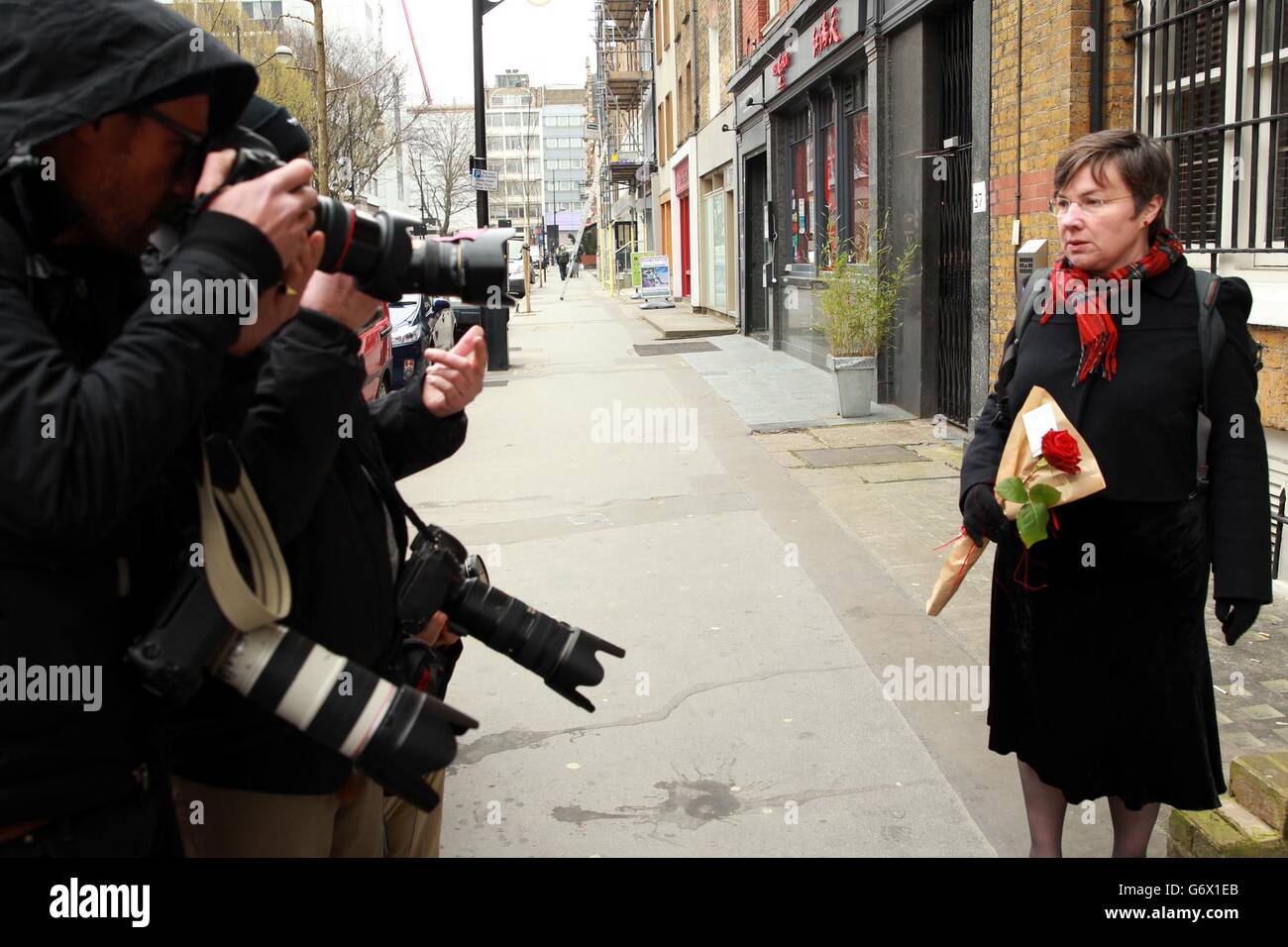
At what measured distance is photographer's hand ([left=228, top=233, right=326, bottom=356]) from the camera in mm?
1534

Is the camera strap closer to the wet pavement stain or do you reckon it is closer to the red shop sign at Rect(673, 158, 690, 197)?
the wet pavement stain

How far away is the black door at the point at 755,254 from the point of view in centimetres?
1926

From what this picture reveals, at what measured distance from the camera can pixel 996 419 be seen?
305 cm

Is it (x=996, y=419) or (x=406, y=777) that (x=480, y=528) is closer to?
(x=996, y=419)

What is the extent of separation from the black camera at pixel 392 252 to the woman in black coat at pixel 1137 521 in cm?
159

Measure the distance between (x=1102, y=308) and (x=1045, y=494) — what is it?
0.51 metres

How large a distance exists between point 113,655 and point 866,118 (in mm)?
11900

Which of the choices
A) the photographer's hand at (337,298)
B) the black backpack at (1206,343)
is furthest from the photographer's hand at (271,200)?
the black backpack at (1206,343)

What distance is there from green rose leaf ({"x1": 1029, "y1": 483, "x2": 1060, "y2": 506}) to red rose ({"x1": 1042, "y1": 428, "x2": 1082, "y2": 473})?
56 mm

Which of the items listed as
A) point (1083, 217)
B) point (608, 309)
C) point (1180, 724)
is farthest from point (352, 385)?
point (608, 309)

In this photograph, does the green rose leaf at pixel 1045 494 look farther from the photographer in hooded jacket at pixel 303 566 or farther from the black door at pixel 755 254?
the black door at pixel 755 254

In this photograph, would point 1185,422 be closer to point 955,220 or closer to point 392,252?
point 392,252

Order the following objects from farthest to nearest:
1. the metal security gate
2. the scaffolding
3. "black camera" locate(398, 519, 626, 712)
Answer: the scaffolding, the metal security gate, "black camera" locate(398, 519, 626, 712)

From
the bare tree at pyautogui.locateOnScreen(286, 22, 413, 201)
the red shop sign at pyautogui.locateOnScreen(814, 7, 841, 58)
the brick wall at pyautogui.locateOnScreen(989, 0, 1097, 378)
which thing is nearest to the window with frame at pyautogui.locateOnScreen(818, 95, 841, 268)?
the red shop sign at pyautogui.locateOnScreen(814, 7, 841, 58)
